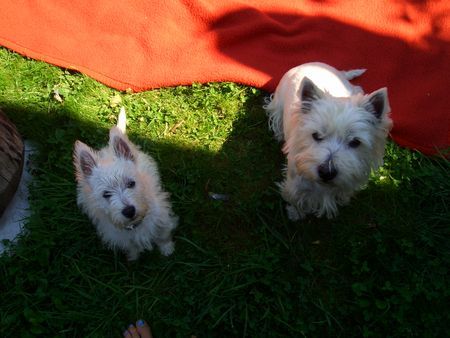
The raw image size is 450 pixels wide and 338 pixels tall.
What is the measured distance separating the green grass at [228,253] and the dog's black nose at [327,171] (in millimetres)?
1065

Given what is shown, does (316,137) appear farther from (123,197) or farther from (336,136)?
(123,197)

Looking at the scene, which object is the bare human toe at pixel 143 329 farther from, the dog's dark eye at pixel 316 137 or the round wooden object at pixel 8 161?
the dog's dark eye at pixel 316 137

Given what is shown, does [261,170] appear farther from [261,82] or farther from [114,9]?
[114,9]

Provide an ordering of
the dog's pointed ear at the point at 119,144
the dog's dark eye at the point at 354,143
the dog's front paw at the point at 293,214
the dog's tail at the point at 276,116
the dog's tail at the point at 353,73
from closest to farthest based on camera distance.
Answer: the dog's dark eye at the point at 354,143 → the dog's pointed ear at the point at 119,144 → the dog's front paw at the point at 293,214 → the dog's tail at the point at 276,116 → the dog's tail at the point at 353,73

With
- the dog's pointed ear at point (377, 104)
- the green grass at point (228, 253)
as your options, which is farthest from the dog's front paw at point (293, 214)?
the dog's pointed ear at point (377, 104)

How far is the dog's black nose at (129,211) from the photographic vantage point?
109 inches

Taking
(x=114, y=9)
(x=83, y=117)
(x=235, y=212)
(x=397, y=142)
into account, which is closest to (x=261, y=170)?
(x=235, y=212)

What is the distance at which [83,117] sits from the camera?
4.36 m

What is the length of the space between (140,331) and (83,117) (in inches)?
95.7

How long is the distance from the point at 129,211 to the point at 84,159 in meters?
0.54

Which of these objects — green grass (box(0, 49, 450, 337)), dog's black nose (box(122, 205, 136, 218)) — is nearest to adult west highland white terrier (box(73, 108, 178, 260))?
dog's black nose (box(122, 205, 136, 218))

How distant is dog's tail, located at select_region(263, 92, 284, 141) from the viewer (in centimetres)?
407

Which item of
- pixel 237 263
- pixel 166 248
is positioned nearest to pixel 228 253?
pixel 237 263

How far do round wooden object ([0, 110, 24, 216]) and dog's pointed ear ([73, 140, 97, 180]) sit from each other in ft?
3.21
